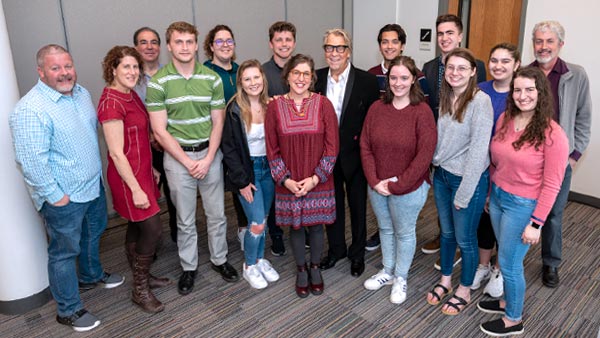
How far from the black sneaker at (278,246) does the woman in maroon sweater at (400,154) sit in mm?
943

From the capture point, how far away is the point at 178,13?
4121mm

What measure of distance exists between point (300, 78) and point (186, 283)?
1.58 m

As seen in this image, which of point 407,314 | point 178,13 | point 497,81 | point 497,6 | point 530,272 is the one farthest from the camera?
point 497,6

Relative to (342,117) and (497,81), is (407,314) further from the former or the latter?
(497,81)

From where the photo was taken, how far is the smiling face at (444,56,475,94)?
2.29 m

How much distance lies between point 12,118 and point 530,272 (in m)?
3.35

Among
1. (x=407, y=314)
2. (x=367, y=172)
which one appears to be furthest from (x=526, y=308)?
(x=367, y=172)

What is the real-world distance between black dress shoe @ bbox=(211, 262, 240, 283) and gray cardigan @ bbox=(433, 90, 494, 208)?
1.59 metres

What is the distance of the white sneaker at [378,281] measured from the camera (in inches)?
114

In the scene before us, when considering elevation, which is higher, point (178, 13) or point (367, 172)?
point (178, 13)

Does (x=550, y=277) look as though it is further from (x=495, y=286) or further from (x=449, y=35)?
(x=449, y=35)

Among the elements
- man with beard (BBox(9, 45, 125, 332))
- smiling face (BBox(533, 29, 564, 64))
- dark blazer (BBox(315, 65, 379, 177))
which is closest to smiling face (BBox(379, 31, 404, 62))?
dark blazer (BBox(315, 65, 379, 177))

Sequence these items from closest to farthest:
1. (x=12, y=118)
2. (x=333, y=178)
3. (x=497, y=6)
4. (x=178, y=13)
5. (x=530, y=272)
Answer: (x=12, y=118)
(x=333, y=178)
(x=530, y=272)
(x=178, y=13)
(x=497, y=6)

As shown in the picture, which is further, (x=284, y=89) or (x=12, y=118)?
(x=284, y=89)
